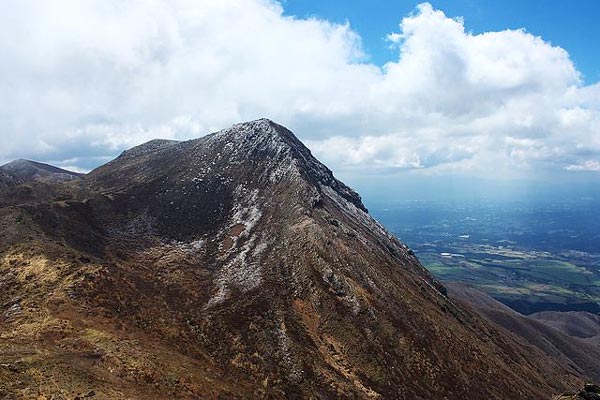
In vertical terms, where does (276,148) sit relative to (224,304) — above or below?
above

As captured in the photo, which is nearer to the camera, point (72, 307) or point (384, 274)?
point (72, 307)

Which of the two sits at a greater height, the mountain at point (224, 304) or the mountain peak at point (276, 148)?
the mountain peak at point (276, 148)

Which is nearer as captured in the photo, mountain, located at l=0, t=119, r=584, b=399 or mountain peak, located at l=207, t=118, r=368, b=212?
mountain, located at l=0, t=119, r=584, b=399

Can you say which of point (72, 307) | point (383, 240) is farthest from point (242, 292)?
point (383, 240)

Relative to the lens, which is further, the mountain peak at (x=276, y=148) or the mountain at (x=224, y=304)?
the mountain peak at (x=276, y=148)

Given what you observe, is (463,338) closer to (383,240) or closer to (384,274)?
(384,274)

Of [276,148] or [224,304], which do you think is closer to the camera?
[224,304]

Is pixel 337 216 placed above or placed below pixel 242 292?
above

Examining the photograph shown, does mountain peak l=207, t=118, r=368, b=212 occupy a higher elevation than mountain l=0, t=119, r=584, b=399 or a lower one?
higher
